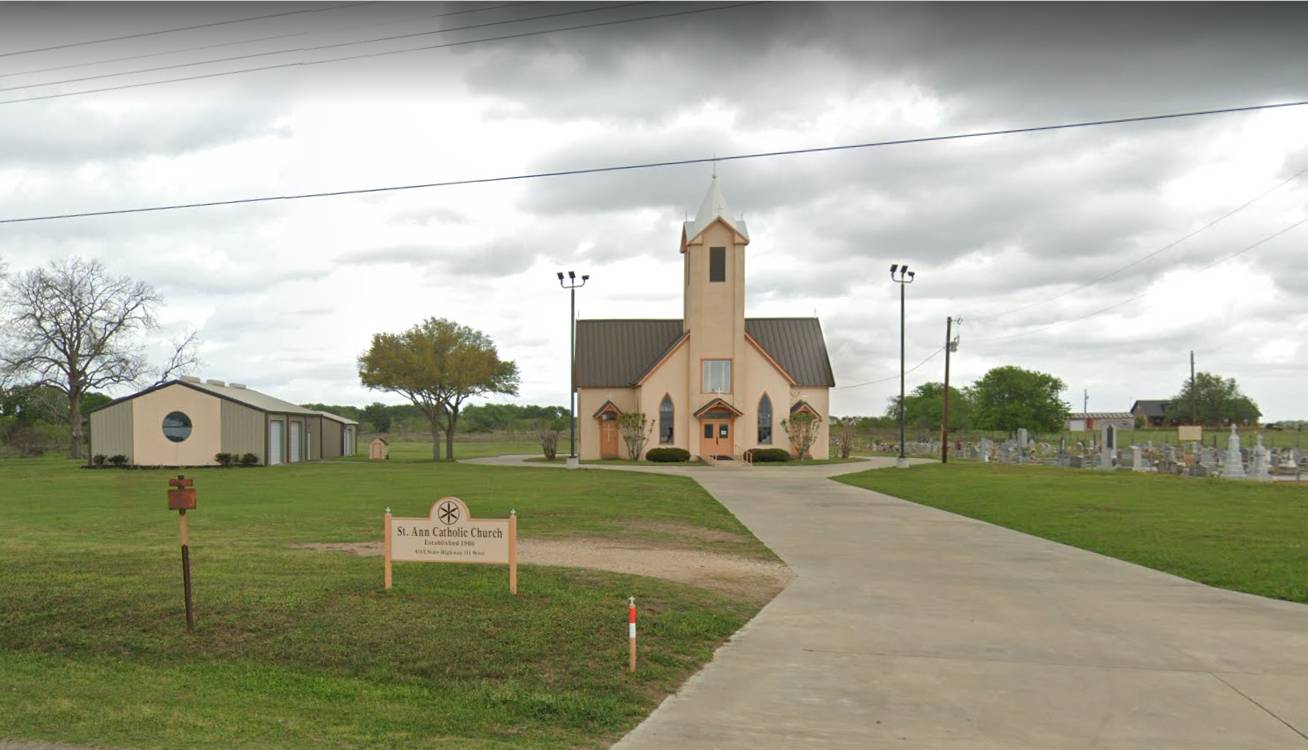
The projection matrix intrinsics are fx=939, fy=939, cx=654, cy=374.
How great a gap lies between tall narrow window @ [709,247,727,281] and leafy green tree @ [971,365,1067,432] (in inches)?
3125

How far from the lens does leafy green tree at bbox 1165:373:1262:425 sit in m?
108

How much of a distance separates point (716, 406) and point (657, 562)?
3755 centimetres

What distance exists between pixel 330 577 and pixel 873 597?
6.68m

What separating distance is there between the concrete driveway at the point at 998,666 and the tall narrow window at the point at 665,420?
126ft

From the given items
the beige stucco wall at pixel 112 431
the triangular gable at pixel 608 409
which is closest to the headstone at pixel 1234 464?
the triangular gable at pixel 608 409

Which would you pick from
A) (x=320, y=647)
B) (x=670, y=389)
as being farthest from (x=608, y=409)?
(x=320, y=647)

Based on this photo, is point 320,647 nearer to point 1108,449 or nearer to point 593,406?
point 1108,449

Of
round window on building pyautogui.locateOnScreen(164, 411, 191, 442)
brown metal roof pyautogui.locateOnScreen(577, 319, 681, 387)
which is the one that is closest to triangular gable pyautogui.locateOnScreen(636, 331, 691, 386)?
brown metal roof pyautogui.locateOnScreen(577, 319, 681, 387)

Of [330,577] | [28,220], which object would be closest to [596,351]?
[28,220]

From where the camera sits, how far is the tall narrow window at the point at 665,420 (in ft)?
174

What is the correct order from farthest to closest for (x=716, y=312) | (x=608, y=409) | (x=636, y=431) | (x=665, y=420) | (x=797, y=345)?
(x=797, y=345) → (x=608, y=409) → (x=665, y=420) → (x=636, y=431) → (x=716, y=312)

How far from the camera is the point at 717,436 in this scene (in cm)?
5209

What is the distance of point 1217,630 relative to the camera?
9.77 m

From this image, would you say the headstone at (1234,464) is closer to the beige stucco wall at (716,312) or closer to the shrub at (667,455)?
the beige stucco wall at (716,312)
